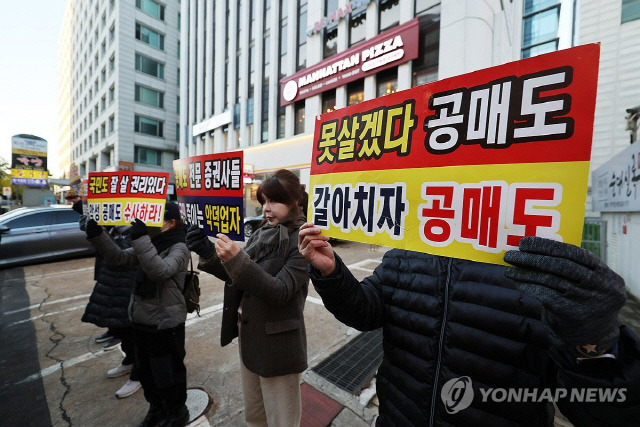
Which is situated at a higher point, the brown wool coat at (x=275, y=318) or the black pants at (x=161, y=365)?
the brown wool coat at (x=275, y=318)

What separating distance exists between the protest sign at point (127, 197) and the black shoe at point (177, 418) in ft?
5.24

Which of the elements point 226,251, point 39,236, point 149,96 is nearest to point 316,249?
point 226,251

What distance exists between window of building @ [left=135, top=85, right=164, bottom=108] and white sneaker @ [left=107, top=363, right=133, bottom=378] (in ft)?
98.2

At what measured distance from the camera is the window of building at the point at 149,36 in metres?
25.5

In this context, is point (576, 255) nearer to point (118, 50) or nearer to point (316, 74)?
point (316, 74)

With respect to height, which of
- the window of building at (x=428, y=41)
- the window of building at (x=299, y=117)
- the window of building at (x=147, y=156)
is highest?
the window of building at (x=428, y=41)

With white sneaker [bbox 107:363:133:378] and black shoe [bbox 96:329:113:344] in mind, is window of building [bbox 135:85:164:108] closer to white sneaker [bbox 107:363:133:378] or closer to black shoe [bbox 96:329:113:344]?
black shoe [bbox 96:329:113:344]

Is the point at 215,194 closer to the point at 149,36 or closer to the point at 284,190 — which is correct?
the point at 284,190

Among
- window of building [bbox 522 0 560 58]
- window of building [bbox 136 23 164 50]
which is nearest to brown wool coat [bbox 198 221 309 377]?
window of building [bbox 522 0 560 58]

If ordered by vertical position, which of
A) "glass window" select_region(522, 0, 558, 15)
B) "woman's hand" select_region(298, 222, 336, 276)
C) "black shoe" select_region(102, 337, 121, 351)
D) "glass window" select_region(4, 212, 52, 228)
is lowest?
"black shoe" select_region(102, 337, 121, 351)

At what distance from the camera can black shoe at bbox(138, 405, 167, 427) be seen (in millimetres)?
2225

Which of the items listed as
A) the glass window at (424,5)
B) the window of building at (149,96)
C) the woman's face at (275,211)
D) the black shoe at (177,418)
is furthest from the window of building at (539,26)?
the window of building at (149,96)

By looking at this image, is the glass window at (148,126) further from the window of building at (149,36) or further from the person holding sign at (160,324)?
the person holding sign at (160,324)

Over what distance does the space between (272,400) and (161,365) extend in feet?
3.46
